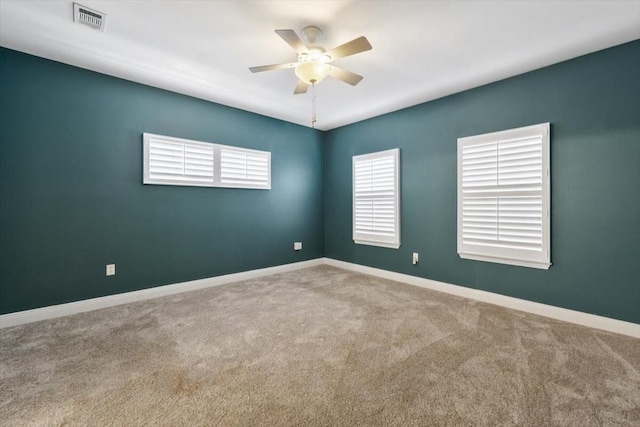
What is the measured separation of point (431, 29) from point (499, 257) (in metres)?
2.51

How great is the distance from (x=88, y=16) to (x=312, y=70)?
6.13 ft

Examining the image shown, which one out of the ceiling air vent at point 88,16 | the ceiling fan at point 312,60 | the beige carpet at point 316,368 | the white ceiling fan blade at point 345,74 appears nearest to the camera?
the beige carpet at point 316,368

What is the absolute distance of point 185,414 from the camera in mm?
1578

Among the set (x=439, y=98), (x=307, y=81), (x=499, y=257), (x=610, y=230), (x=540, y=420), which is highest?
(x=439, y=98)

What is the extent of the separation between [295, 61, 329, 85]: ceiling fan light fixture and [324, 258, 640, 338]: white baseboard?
2983mm

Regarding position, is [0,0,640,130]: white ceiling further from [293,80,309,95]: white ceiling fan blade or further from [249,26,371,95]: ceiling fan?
[293,80,309,95]: white ceiling fan blade

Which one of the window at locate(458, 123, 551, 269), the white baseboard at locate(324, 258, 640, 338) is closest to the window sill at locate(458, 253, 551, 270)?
the window at locate(458, 123, 551, 269)

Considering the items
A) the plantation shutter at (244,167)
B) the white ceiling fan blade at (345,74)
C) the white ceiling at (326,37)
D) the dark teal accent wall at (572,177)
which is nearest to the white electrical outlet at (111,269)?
the plantation shutter at (244,167)

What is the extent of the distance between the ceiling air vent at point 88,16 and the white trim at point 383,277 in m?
2.71

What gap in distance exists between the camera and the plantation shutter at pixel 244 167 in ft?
13.8

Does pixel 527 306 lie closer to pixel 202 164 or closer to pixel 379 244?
pixel 379 244

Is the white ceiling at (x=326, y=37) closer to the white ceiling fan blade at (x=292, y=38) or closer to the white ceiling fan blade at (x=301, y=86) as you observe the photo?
the white ceiling fan blade at (x=292, y=38)

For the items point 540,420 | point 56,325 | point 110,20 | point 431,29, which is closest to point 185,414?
point 540,420

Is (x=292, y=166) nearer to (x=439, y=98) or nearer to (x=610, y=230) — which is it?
(x=439, y=98)
